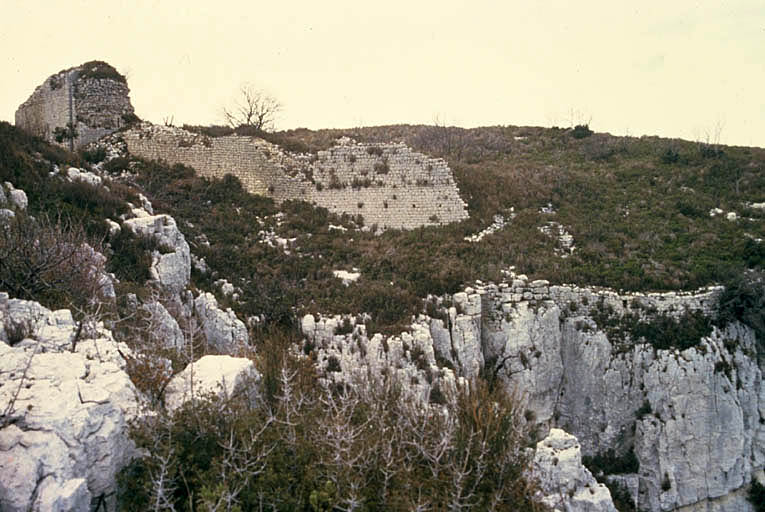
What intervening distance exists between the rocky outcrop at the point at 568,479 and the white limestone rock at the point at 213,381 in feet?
22.0

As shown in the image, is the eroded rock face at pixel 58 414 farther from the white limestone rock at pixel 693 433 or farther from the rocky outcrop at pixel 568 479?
the white limestone rock at pixel 693 433

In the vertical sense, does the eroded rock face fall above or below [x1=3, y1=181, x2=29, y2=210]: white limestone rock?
below

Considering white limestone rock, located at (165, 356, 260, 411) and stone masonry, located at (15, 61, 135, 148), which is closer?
white limestone rock, located at (165, 356, 260, 411)

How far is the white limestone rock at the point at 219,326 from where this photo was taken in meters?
15.3

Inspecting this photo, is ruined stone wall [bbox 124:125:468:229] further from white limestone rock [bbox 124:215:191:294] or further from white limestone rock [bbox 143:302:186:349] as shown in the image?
white limestone rock [bbox 143:302:186:349]

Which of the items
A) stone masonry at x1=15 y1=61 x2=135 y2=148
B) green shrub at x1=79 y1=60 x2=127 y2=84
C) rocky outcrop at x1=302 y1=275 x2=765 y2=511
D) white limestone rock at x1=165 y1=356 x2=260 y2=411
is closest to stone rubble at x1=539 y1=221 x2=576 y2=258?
rocky outcrop at x1=302 y1=275 x2=765 y2=511

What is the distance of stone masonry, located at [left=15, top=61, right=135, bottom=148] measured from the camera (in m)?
25.2

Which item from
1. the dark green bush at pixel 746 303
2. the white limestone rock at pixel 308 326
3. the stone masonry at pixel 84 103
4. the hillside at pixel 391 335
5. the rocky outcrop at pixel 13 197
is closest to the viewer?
the hillside at pixel 391 335

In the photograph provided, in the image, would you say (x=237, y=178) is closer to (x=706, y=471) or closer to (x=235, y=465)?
(x=235, y=465)

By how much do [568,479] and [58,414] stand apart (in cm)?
1044

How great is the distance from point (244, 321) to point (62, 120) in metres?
16.2

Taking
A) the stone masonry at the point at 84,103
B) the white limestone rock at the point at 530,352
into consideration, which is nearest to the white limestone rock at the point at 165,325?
the white limestone rock at the point at 530,352

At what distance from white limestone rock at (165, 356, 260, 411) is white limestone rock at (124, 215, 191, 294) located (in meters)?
6.64

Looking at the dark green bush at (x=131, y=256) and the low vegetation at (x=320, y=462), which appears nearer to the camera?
the low vegetation at (x=320, y=462)
